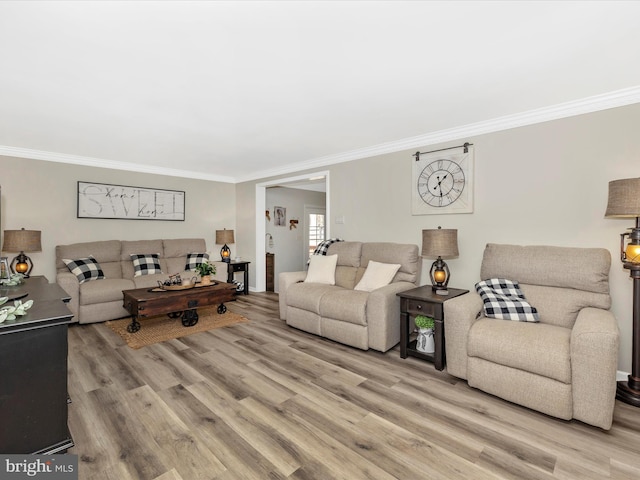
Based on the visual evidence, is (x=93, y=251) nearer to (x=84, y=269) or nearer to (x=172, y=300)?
(x=84, y=269)

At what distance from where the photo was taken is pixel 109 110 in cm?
292

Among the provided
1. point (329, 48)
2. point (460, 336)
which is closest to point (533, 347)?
point (460, 336)

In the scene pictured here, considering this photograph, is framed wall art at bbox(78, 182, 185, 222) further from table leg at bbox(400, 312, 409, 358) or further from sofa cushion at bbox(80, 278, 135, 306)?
table leg at bbox(400, 312, 409, 358)

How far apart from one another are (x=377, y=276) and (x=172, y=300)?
2437 mm

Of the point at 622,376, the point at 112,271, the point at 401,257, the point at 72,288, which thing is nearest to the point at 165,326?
the point at 72,288

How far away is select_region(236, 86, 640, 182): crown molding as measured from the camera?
102 inches

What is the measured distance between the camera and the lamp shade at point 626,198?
2.16 meters

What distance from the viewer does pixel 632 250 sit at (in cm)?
228

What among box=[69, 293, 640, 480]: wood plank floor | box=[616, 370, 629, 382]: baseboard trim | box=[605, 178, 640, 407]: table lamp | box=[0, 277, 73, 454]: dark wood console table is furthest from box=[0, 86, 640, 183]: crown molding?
box=[0, 277, 73, 454]: dark wood console table

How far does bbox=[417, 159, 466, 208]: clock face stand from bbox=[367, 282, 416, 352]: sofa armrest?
3.97 feet

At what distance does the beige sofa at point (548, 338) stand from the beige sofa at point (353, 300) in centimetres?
67

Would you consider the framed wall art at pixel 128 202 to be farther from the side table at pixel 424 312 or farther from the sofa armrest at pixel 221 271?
the side table at pixel 424 312

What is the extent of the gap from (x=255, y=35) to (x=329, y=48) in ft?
1.48

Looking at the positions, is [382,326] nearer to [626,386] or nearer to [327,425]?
[327,425]
